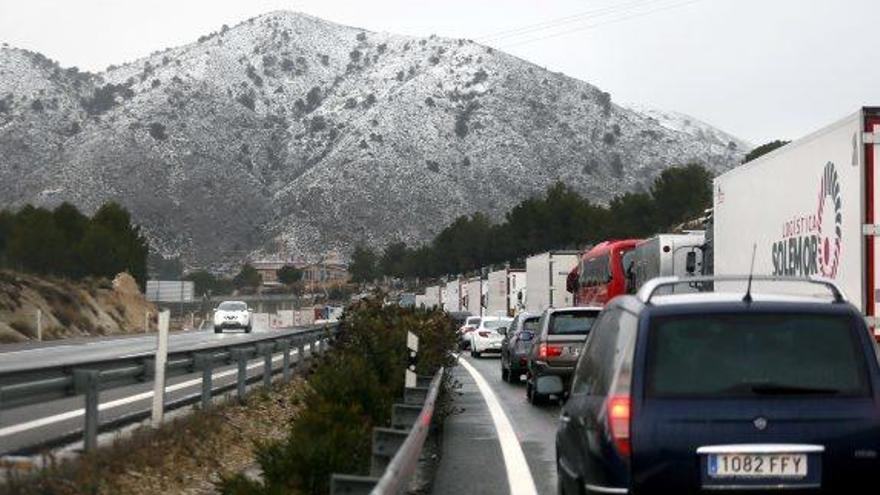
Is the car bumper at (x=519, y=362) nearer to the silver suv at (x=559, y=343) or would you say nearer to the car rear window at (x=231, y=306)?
the silver suv at (x=559, y=343)

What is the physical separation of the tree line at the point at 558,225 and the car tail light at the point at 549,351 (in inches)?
3570

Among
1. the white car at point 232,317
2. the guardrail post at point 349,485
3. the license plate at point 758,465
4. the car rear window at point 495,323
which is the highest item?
the white car at point 232,317

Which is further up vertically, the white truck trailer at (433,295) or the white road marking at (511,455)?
the white truck trailer at (433,295)

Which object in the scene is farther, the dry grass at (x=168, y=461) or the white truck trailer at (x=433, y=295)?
the white truck trailer at (x=433, y=295)

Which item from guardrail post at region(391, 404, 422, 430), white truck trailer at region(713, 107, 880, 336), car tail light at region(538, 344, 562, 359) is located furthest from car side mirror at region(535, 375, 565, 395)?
car tail light at region(538, 344, 562, 359)

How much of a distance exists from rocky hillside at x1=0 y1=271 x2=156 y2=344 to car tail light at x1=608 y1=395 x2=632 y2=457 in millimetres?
52836

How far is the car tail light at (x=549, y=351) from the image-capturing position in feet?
76.9

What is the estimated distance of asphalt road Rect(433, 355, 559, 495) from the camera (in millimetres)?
12539

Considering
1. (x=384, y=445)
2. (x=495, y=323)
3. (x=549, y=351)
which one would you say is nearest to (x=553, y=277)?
(x=495, y=323)

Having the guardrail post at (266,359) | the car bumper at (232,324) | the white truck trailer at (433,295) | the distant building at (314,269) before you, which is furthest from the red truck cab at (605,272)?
the distant building at (314,269)

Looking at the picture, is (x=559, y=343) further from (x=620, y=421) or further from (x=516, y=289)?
(x=516, y=289)

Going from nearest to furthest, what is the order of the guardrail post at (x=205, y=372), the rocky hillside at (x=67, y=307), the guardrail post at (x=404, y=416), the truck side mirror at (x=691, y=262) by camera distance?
the guardrail post at (x=404, y=416) < the guardrail post at (x=205, y=372) < the truck side mirror at (x=691, y=262) < the rocky hillside at (x=67, y=307)

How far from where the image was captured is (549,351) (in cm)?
2348

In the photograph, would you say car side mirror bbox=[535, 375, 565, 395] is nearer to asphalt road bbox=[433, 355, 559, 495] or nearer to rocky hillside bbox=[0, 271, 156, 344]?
asphalt road bbox=[433, 355, 559, 495]
